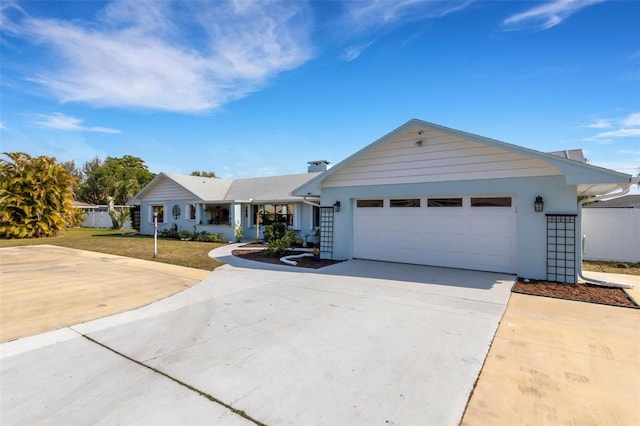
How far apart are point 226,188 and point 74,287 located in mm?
15557

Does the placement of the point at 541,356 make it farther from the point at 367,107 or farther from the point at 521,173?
the point at 367,107

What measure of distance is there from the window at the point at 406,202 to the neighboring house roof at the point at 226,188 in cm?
820

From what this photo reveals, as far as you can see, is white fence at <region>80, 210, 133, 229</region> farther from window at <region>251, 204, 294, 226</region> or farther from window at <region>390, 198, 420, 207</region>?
window at <region>390, 198, 420, 207</region>

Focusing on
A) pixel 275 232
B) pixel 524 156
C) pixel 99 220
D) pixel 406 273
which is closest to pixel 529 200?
pixel 524 156

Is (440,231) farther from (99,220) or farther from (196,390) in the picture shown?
(99,220)

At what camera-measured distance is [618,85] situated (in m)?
9.84

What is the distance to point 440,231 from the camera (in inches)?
362

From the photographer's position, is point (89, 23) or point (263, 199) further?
point (263, 199)

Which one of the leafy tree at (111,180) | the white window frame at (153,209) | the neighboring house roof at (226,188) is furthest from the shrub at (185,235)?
the leafy tree at (111,180)

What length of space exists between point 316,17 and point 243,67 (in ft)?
12.1

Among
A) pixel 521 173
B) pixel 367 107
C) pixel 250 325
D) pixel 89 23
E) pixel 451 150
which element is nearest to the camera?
pixel 250 325

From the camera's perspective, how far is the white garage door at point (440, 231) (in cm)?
834

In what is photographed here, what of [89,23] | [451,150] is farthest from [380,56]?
[89,23]

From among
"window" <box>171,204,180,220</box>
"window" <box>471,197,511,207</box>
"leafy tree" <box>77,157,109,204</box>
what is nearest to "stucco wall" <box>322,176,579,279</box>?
"window" <box>471,197,511,207</box>
